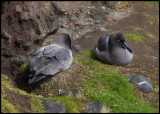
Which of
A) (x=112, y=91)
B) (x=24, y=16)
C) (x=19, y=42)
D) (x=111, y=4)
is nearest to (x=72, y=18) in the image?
(x=111, y=4)

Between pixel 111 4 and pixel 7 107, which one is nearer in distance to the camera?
pixel 7 107

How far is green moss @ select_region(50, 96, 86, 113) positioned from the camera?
4.33m

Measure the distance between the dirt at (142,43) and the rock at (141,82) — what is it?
0.53ft

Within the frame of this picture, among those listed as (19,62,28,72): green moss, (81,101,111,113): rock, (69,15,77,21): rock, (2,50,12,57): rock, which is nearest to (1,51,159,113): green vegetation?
(81,101,111,113): rock

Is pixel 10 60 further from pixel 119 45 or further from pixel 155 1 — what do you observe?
pixel 155 1

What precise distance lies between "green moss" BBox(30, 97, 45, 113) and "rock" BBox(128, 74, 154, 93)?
284 cm

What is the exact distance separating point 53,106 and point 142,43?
601cm

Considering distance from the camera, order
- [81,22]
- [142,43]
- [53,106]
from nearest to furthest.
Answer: [53,106], [142,43], [81,22]

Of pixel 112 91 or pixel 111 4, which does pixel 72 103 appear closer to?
pixel 112 91

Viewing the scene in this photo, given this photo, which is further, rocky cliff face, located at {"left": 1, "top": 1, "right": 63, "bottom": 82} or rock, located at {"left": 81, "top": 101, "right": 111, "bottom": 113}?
rocky cliff face, located at {"left": 1, "top": 1, "right": 63, "bottom": 82}

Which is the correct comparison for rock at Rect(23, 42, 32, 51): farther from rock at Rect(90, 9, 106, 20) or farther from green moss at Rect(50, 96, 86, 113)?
rock at Rect(90, 9, 106, 20)

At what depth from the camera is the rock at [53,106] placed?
166 inches

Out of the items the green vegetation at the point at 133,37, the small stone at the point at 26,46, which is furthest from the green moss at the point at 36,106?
the green vegetation at the point at 133,37

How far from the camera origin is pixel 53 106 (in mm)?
4344
